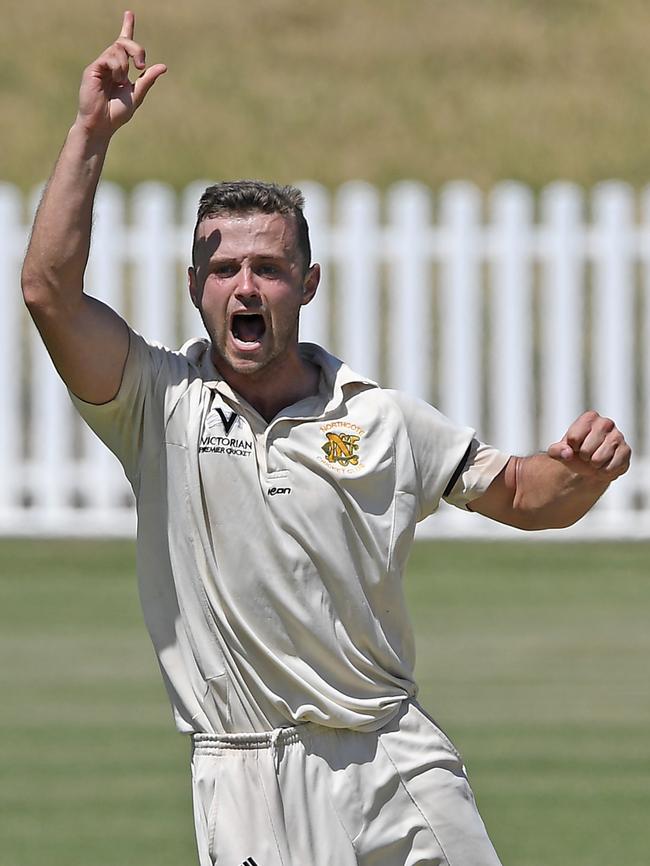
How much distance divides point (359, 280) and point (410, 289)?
1.16ft

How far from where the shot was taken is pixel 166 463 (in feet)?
13.1

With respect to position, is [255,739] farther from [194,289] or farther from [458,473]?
[194,289]

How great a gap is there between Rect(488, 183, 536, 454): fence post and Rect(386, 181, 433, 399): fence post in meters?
0.50

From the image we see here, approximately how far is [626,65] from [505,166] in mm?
3140

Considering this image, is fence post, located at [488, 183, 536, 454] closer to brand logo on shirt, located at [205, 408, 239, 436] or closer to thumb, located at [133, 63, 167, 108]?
thumb, located at [133, 63, 167, 108]

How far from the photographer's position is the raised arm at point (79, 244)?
150 inches

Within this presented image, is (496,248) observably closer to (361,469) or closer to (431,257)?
(431,257)

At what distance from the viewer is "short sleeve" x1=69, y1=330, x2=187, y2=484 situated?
396cm

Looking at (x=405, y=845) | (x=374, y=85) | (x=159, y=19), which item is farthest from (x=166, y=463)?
(x=159, y=19)

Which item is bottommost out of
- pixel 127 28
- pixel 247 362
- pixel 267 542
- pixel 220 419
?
pixel 267 542

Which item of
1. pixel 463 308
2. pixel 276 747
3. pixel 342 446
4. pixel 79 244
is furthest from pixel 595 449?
pixel 463 308

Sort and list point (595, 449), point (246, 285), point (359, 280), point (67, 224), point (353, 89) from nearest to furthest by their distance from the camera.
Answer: point (67, 224)
point (246, 285)
point (595, 449)
point (359, 280)
point (353, 89)

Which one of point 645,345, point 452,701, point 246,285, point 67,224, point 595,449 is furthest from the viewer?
point 645,345

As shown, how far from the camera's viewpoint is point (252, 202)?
3.98 m
